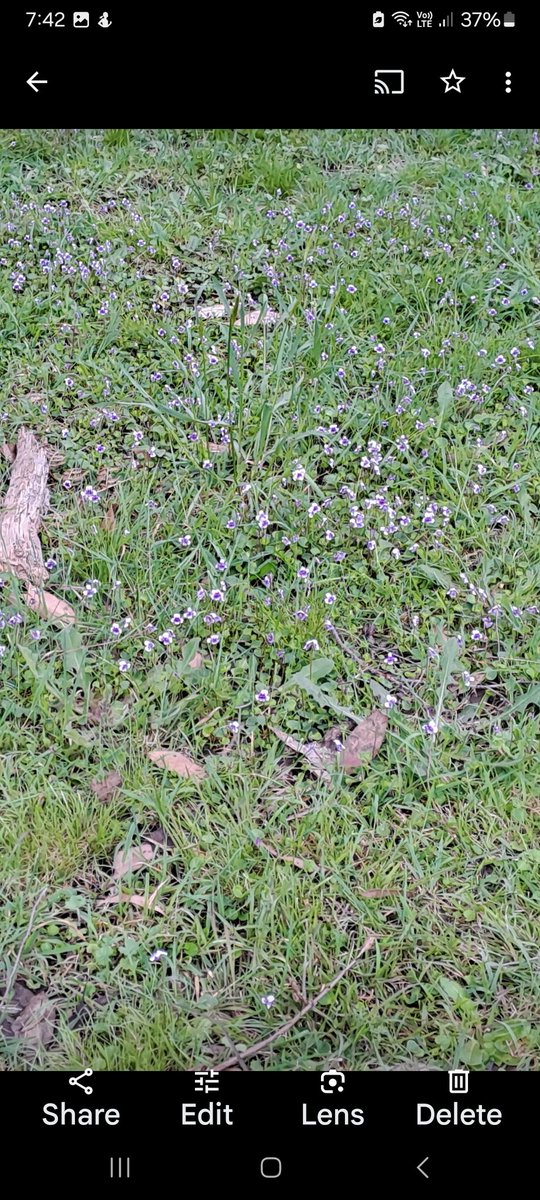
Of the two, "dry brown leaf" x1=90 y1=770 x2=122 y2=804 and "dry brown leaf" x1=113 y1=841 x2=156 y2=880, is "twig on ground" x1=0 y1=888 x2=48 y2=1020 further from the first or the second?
"dry brown leaf" x1=90 y1=770 x2=122 y2=804

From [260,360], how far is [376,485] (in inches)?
29.9

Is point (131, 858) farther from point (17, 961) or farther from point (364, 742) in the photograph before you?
point (364, 742)

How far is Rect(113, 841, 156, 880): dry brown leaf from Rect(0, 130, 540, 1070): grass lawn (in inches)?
0.5

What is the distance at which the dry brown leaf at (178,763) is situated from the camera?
258cm

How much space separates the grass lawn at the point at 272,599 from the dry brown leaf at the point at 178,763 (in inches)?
0.9

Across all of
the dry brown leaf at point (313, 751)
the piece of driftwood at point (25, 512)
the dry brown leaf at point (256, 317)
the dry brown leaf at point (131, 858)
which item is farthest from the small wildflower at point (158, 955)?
the dry brown leaf at point (256, 317)

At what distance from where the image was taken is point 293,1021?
2.19 meters

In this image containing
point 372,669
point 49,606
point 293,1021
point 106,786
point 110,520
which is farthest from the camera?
point 110,520

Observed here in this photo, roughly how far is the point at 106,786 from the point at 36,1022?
634mm
